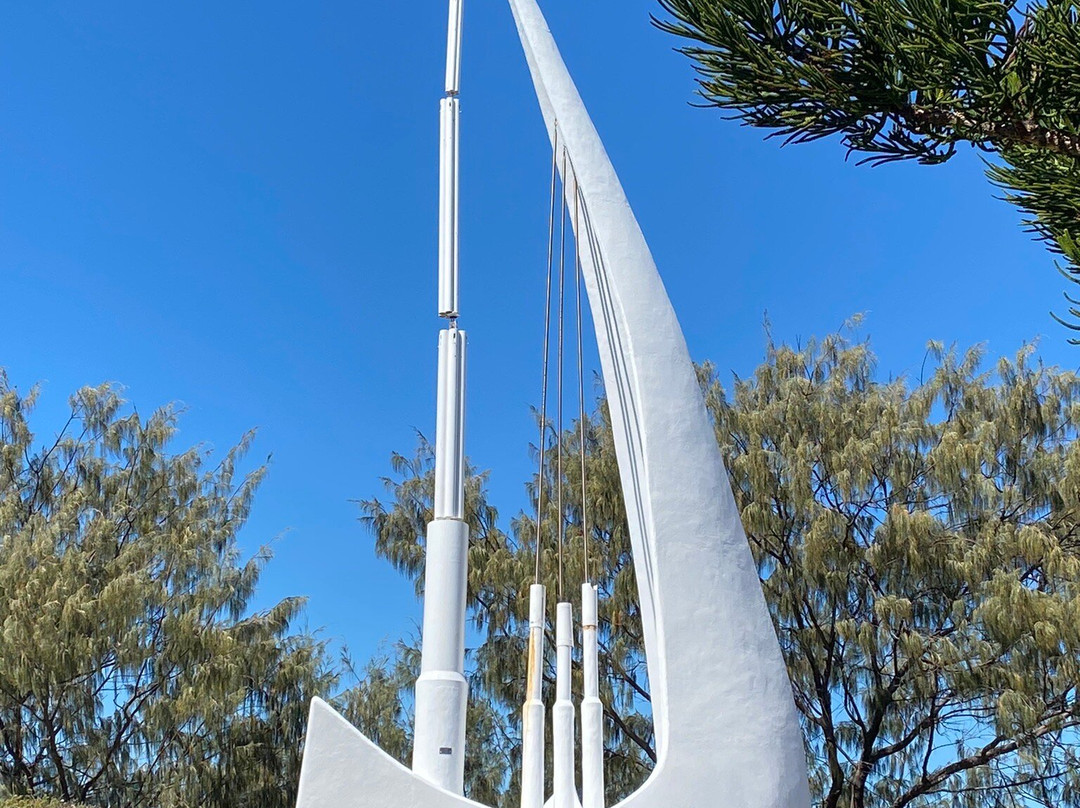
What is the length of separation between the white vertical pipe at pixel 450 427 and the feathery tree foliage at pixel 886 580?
20.5ft

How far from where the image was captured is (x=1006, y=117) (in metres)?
4.76

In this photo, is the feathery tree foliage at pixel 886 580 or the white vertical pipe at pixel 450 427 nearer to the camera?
the white vertical pipe at pixel 450 427

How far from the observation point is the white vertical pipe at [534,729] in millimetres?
3779

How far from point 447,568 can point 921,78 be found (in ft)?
9.69

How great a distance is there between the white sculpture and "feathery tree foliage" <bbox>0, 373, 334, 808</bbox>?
21.5 feet

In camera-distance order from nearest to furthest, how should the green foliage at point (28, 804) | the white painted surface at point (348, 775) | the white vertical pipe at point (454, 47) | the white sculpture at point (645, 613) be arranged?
the white painted surface at point (348, 775)
the white sculpture at point (645, 613)
the white vertical pipe at point (454, 47)
the green foliage at point (28, 804)

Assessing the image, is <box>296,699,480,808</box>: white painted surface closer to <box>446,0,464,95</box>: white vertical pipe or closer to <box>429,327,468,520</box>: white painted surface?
<box>429,327,468,520</box>: white painted surface

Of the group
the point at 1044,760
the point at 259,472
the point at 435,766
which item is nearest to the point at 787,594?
the point at 1044,760

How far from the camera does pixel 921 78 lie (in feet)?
15.9

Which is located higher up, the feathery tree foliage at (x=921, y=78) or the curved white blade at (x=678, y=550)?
the feathery tree foliage at (x=921, y=78)

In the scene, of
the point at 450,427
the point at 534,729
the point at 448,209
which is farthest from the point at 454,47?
the point at 534,729

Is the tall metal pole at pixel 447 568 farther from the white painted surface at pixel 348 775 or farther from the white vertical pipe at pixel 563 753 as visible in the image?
the white vertical pipe at pixel 563 753

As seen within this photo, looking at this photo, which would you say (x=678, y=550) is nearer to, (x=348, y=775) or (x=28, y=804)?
(x=348, y=775)

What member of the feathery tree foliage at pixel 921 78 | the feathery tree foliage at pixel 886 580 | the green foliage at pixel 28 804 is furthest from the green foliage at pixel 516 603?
the feathery tree foliage at pixel 921 78
